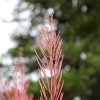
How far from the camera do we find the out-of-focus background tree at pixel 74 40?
7.98 m

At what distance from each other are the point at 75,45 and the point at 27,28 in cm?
312

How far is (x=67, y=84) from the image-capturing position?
7801 millimetres

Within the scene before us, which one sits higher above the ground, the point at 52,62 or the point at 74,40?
the point at 52,62

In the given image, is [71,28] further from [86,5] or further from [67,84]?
[67,84]

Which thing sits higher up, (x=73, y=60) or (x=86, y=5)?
(x=86, y=5)

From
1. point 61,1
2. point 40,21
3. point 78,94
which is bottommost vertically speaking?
point 78,94

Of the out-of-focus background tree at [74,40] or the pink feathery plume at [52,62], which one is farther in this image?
the out-of-focus background tree at [74,40]

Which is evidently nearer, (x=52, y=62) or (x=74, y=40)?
(x=52, y=62)

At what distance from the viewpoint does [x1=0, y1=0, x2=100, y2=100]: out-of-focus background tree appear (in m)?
7.98

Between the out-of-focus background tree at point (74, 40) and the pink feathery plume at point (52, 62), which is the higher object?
the pink feathery plume at point (52, 62)

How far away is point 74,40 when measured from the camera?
31.2 ft

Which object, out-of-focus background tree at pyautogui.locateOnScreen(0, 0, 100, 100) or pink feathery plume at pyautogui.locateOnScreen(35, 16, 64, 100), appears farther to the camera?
out-of-focus background tree at pyautogui.locateOnScreen(0, 0, 100, 100)

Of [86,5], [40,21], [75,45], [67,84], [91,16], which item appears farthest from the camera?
[40,21]

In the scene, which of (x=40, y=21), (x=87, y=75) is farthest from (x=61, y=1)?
(x=87, y=75)
